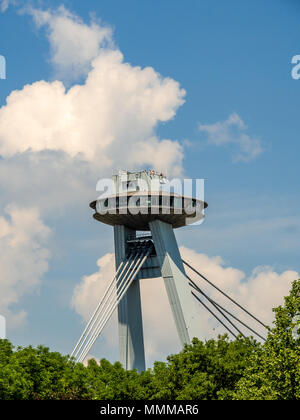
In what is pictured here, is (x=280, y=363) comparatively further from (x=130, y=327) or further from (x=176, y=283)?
(x=130, y=327)

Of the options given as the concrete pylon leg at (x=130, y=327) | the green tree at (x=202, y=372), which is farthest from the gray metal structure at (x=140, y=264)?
the green tree at (x=202, y=372)

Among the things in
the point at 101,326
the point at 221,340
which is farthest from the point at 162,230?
the point at 221,340

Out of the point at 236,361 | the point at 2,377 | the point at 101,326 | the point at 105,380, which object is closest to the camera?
the point at 2,377

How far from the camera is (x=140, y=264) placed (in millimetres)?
60688

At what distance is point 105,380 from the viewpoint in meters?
51.2

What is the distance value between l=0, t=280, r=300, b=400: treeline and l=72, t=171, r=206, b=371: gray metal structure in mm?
5898

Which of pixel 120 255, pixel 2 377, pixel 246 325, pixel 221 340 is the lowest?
pixel 2 377

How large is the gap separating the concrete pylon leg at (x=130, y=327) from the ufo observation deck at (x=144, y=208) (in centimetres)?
240

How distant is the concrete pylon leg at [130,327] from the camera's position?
6075 centimetres
